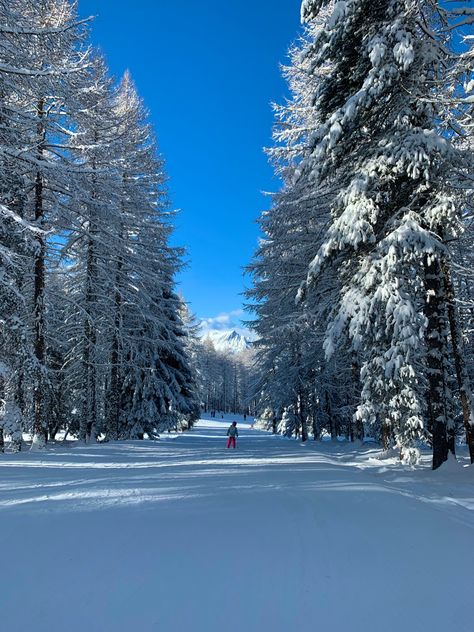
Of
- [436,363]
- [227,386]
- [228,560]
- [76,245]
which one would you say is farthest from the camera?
[227,386]

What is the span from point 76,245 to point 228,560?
17080mm

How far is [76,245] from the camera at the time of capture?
18.2m

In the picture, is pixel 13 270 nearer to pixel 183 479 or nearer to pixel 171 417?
pixel 183 479

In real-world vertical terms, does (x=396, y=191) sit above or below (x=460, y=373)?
above

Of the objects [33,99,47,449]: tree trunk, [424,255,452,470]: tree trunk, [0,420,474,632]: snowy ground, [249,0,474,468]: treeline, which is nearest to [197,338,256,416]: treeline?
[33,99,47,449]: tree trunk

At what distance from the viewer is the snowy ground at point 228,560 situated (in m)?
2.70

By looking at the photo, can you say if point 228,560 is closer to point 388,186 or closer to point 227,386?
point 388,186

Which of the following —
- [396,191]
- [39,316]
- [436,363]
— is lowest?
[436,363]

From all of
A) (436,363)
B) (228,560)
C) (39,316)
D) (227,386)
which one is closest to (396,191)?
(436,363)

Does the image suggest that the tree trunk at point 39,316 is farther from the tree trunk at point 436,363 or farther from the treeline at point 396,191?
the tree trunk at point 436,363

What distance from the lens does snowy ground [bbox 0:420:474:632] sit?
8.84 feet

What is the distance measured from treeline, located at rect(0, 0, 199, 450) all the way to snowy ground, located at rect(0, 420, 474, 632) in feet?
21.1

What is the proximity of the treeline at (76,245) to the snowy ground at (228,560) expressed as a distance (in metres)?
6.43

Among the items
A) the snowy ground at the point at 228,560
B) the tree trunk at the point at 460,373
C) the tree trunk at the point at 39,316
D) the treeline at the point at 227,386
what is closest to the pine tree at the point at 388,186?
the tree trunk at the point at 460,373
